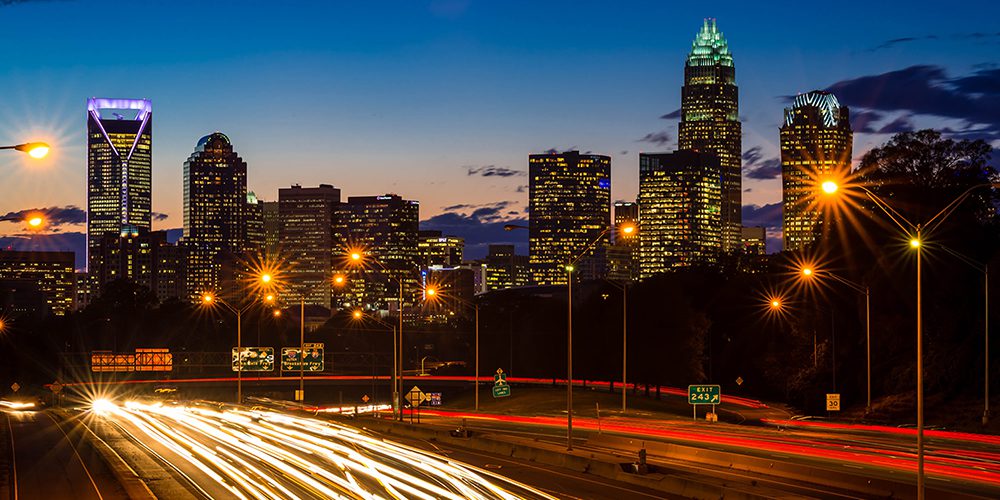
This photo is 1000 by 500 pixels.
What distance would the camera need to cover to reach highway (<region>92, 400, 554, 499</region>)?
32156 mm

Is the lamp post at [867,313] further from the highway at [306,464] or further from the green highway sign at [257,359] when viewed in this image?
the green highway sign at [257,359]

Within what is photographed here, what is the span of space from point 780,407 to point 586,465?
59869 mm

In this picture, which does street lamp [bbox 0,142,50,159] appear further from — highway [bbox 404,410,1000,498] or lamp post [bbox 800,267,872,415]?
lamp post [bbox 800,267,872,415]

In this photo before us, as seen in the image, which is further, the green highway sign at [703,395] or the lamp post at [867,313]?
the lamp post at [867,313]

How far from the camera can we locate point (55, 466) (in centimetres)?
4331

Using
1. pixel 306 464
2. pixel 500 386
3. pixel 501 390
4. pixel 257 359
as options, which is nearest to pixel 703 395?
pixel 501 390

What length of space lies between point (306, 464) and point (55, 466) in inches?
398

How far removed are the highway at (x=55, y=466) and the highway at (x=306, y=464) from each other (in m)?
2.58

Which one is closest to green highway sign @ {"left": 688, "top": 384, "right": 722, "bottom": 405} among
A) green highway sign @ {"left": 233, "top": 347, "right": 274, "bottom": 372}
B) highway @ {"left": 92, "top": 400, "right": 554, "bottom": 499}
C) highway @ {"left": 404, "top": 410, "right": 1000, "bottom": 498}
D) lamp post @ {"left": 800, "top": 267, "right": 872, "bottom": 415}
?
highway @ {"left": 404, "top": 410, "right": 1000, "bottom": 498}

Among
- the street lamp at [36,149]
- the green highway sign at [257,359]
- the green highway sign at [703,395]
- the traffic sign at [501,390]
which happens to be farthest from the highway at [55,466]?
the green highway sign at [703,395]

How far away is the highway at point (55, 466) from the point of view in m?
35.0

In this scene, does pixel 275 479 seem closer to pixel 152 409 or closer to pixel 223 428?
pixel 223 428

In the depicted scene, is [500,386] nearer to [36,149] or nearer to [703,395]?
[703,395]

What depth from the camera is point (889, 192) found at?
8444 centimetres
